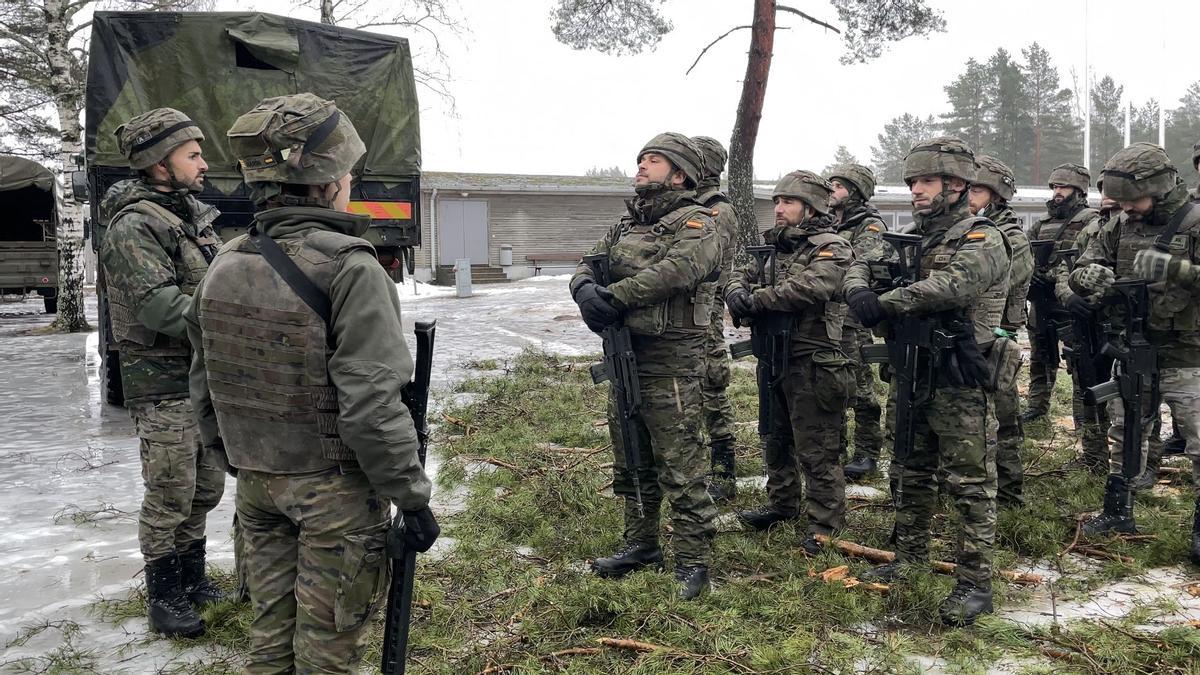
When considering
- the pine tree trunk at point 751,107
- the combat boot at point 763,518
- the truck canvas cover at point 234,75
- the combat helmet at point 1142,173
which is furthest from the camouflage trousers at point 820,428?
the pine tree trunk at point 751,107

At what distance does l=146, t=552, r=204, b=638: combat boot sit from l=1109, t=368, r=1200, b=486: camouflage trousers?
5.04 m

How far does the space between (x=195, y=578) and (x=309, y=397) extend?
206 cm

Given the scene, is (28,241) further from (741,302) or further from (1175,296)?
(1175,296)

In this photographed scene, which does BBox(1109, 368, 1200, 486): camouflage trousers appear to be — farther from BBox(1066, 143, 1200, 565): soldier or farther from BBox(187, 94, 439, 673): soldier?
→ BBox(187, 94, 439, 673): soldier

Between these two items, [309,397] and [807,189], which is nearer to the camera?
[309,397]

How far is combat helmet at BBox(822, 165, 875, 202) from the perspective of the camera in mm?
6133

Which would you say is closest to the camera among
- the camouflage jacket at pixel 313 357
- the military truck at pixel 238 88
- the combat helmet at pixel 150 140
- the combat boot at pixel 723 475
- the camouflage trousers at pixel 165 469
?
the camouflage jacket at pixel 313 357

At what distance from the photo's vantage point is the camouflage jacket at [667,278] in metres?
4.11

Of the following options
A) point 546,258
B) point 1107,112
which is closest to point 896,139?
point 1107,112

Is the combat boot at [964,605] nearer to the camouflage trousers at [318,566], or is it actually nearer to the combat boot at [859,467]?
the combat boot at [859,467]

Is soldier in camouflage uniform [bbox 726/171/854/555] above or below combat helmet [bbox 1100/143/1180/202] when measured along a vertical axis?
below

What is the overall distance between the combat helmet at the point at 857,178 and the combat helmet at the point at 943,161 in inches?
76.6

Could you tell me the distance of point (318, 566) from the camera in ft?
8.27

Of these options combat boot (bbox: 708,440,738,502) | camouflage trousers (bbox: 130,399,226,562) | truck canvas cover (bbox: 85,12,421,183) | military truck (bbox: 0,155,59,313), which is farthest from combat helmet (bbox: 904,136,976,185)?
military truck (bbox: 0,155,59,313)
